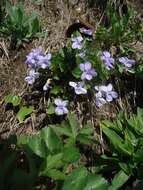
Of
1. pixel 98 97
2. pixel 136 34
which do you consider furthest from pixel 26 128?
pixel 136 34

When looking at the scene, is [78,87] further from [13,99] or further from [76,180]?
[76,180]

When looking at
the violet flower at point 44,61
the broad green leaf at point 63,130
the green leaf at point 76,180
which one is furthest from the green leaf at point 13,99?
the green leaf at point 76,180

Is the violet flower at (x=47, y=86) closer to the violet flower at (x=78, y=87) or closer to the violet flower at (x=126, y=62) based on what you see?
the violet flower at (x=78, y=87)

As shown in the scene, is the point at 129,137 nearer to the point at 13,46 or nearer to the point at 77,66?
the point at 77,66

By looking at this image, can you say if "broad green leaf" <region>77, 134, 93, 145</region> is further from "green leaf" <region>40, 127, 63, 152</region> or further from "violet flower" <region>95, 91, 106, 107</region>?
"violet flower" <region>95, 91, 106, 107</region>

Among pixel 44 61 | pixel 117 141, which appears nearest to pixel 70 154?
pixel 117 141

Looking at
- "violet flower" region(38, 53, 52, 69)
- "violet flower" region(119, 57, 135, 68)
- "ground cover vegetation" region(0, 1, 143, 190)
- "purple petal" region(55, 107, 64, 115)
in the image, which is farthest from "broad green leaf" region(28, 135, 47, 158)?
"violet flower" region(119, 57, 135, 68)
